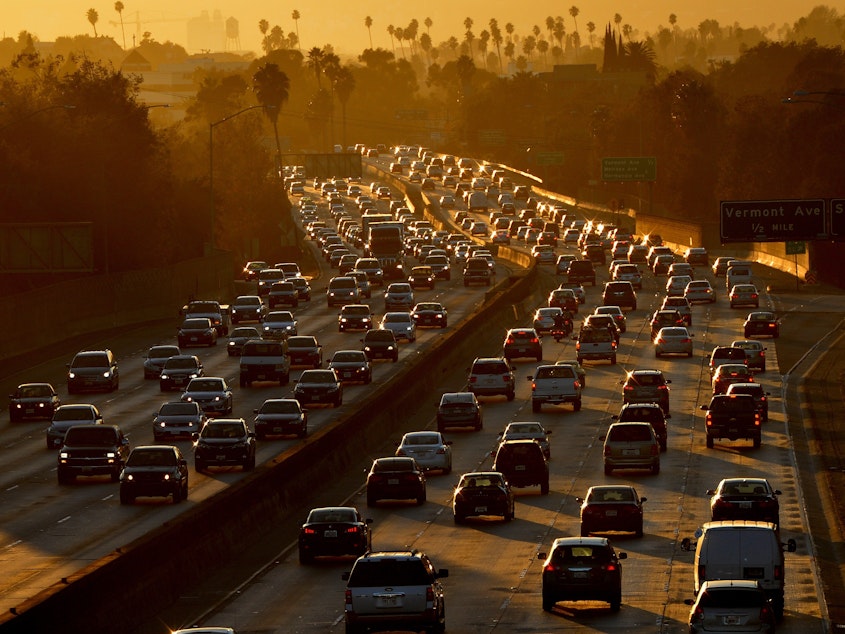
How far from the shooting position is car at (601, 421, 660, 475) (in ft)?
174

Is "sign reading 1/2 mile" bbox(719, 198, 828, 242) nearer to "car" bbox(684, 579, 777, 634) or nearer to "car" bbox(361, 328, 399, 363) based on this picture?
"car" bbox(361, 328, 399, 363)

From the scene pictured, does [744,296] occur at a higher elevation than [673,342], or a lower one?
lower

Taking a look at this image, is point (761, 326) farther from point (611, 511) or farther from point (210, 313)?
point (611, 511)

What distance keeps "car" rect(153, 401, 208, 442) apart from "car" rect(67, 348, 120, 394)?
46.7 ft

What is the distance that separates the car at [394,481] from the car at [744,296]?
56896 millimetres

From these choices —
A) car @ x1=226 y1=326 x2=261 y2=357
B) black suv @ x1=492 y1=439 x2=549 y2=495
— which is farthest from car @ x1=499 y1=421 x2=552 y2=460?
car @ x1=226 y1=326 x2=261 y2=357

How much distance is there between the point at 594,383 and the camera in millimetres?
75562

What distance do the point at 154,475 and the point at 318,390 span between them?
19547 mm

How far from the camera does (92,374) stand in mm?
72188

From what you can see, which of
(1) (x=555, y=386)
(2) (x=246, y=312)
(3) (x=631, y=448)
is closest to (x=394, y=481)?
(3) (x=631, y=448)

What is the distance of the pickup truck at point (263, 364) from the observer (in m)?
73.0

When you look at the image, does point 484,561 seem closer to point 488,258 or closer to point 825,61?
point 488,258

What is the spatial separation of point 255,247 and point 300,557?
113 meters

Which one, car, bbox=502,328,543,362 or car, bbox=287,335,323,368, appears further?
car, bbox=502,328,543,362
